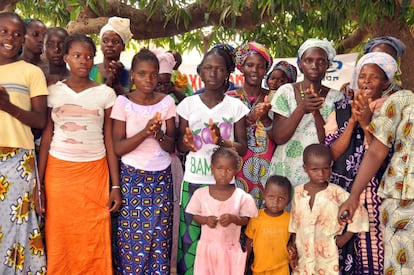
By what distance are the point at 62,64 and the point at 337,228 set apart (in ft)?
6.99

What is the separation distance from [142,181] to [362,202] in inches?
52.5

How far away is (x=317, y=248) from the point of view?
304 cm

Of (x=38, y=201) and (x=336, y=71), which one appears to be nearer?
(x=38, y=201)

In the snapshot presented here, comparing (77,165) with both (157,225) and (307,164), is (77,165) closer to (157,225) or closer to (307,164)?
(157,225)

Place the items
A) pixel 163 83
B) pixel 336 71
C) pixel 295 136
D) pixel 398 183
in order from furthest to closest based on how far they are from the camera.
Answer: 1. pixel 336 71
2. pixel 163 83
3. pixel 295 136
4. pixel 398 183

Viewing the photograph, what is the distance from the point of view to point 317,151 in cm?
306

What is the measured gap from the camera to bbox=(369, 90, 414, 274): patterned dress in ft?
9.25

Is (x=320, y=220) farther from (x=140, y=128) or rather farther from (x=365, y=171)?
(x=140, y=128)

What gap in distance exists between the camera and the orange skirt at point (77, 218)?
3184mm

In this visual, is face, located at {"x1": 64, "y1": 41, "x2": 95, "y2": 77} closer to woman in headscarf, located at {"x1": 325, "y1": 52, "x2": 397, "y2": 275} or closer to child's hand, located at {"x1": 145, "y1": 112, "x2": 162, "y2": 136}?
child's hand, located at {"x1": 145, "y1": 112, "x2": 162, "y2": 136}

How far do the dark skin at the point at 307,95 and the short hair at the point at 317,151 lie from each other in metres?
0.18

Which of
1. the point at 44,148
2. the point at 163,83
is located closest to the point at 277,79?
the point at 163,83

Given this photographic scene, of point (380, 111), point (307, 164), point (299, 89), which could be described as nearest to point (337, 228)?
point (307, 164)

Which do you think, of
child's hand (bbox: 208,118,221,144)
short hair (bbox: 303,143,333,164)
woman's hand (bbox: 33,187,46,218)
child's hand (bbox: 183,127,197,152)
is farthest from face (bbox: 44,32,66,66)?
short hair (bbox: 303,143,333,164)
